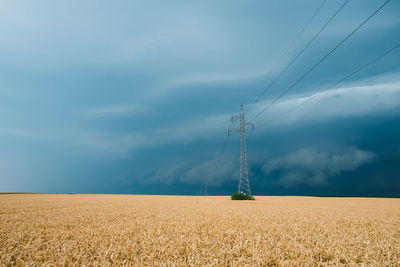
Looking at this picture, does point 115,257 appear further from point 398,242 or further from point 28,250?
point 398,242

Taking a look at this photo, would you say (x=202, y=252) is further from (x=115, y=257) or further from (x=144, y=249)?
(x=115, y=257)

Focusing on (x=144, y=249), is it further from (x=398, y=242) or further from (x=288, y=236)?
(x=398, y=242)

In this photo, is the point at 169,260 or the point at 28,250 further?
the point at 28,250

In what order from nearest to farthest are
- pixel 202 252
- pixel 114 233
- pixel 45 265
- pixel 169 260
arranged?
pixel 45 265 < pixel 169 260 < pixel 202 252 < pixel 114 233

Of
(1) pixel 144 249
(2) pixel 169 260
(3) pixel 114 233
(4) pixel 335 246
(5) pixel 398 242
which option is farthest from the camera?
(3) pixel 114 233

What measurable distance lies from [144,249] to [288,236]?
280cm

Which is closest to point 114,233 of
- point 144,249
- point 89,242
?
point 89,242

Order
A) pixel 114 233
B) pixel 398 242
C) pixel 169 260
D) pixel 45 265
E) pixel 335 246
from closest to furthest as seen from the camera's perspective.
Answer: pixel 45 265
pixel 169 260
pixel 335 246
pixel 398 242
pixel 114 233

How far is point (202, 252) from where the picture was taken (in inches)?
128

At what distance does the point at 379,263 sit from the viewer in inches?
118

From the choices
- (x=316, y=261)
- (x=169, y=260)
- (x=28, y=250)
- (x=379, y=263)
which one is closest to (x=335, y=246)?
Answer: (x=379, y=263)

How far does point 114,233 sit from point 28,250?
1498mm

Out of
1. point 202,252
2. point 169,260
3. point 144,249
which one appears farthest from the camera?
point 144,249

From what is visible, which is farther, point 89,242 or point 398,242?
point 398,242
